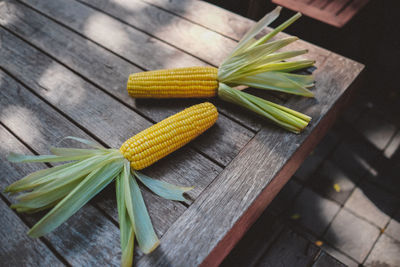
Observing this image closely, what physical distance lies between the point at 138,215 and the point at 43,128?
63 centimetres

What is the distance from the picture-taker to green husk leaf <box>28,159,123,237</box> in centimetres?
91

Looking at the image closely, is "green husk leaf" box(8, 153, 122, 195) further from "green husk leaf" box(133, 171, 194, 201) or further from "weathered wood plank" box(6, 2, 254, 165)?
Result: "weathered wood plank" box(6, 2, 254, 165)

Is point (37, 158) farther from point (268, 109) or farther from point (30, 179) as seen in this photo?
point (268, 109)

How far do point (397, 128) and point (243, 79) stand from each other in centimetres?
182

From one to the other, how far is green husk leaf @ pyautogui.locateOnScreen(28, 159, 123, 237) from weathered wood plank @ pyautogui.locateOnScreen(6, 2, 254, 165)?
1.14ft

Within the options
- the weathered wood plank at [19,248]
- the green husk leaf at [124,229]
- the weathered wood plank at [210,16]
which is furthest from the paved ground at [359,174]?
the weathered wood plank at [19,248]

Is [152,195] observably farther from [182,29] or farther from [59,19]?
[59,19]

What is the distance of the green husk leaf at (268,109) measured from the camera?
1271 mm

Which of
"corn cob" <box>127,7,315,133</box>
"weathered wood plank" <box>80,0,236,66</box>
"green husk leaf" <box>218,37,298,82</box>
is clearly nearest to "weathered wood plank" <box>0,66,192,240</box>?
"corn cob" <box>127,7,315,133</box>

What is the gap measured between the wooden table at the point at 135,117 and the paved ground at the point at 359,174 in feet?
1.38

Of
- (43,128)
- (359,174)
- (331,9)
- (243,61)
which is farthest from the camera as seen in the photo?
(359,174)

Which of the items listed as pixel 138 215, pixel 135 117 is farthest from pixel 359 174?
pixel 138 215

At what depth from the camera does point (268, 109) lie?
1.30 meters

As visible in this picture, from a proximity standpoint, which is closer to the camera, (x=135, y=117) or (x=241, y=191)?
(x=241, y=191)
